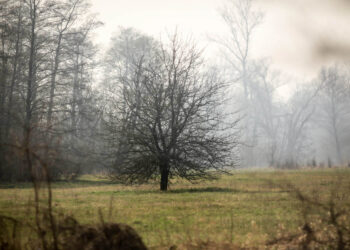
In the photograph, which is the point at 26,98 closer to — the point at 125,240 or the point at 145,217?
the point at 145,217

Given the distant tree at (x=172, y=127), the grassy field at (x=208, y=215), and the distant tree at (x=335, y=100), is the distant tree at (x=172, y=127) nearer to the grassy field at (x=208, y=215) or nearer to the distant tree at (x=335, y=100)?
the grassy field at (x=208, y=215)

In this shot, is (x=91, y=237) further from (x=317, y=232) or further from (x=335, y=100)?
(x=335, y=100)

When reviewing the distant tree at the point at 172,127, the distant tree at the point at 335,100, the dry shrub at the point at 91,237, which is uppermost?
the distant tree at the point at 335,100

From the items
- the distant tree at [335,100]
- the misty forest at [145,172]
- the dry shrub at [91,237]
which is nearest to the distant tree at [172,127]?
the misty forest at [145,172]

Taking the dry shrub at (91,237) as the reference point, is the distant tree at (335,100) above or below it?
above

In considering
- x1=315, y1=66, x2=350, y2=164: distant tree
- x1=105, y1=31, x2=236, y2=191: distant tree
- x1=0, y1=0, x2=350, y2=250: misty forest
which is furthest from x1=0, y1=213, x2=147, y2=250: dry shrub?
x1=315, y1=66, x2=350, y2=164: distant tree

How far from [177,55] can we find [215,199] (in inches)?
259

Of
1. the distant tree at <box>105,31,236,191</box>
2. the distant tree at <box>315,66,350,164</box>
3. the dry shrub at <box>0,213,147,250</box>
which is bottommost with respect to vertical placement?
the dry shrub at <box>0,213,147,250</box>

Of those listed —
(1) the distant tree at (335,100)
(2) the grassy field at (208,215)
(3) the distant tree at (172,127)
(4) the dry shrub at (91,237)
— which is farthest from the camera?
(1) the distant tree at (335,100)

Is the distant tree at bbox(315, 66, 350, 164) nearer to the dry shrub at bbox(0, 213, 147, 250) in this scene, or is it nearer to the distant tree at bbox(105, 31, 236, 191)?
the distant tree at bbox(105, 31, 236, 191)

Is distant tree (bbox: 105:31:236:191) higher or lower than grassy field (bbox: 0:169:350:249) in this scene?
higher

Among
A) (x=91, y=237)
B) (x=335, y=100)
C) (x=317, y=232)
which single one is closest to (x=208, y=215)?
(x=317, y=232)

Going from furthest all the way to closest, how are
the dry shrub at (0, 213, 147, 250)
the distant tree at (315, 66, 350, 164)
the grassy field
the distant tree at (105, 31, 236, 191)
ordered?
the distant tree at (315, 66, 350, 164), the distant tree at (105, 31, 236, 191), the grassy field, the dry shrub at (0, 213, 147, 250)

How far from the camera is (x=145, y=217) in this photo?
9.05 m
